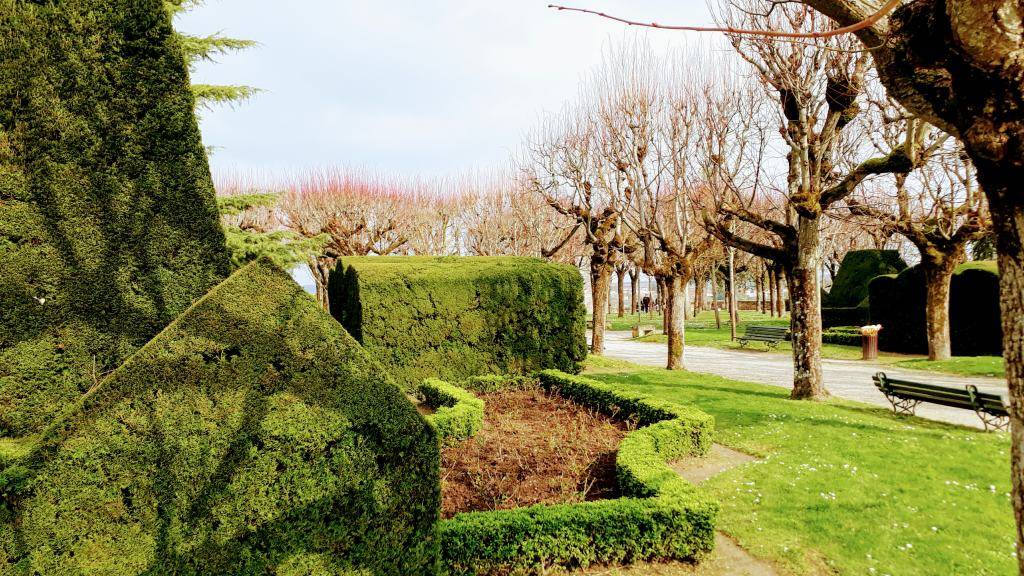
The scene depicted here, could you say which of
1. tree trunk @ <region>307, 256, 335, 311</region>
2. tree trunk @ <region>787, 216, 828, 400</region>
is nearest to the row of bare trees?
tree trunk @ <region>787, 216, 828, 400</region>

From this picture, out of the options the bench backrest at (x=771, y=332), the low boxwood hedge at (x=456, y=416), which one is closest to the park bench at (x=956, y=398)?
the low boxwood hedge at (x=456, y=416)

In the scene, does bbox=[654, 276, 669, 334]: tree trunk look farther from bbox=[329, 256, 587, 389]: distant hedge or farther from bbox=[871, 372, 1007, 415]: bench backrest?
bbox=[871, 372, 1007, 415]: bench backrest

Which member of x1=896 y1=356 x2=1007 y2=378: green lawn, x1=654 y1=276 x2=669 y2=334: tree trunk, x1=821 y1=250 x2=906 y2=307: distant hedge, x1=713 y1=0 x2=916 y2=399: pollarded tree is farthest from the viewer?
x1=821 y1=250 x2=906 y2=307: distant hedge

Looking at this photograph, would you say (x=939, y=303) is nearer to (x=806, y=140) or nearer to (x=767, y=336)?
(x=767, y=336)

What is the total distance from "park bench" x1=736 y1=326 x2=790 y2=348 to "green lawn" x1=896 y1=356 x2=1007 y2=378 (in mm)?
A: 5436

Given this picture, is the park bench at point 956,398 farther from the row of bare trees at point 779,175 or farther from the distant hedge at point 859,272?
the distant hedge at point 859,272

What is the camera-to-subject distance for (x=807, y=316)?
11.0 m

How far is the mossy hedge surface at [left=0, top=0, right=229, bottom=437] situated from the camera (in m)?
4.03

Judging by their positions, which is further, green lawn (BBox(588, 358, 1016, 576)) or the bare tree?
the bare tree

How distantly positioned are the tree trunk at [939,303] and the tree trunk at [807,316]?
8.29 metres

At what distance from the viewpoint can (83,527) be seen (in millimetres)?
2541

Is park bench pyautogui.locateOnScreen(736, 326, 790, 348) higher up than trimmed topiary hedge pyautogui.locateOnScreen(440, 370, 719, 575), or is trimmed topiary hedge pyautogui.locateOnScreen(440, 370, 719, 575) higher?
park bench pyautogui.locateOnScreen(736, 326, 790, 348)

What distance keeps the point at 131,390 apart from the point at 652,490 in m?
4.59

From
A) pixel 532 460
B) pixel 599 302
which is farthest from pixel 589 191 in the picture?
pixel 532 460
